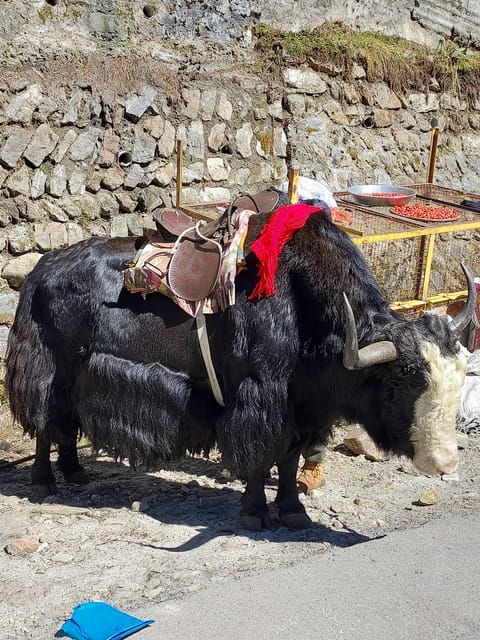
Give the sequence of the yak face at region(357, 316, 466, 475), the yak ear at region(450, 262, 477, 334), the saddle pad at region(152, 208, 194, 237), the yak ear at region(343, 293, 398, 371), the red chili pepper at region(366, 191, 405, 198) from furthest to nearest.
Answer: the red chili pepper at region(366, 191, 405, 198), the saddle pad at region(152, 208, 194, 237), the yak ear at region(450, 262, 477, 334), the yak face at region(357, 316, 466, 475), the yak ear at region(343, 293, 398, 371)

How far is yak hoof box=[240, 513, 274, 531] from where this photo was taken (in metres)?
3.71

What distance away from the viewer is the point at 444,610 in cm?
285

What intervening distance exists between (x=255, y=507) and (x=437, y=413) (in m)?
0.97

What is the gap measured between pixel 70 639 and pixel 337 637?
87 centimetres

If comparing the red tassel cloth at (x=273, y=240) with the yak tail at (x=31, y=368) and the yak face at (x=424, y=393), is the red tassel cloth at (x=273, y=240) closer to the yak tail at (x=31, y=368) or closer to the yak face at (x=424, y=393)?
the yak face at (x=424, y=393)

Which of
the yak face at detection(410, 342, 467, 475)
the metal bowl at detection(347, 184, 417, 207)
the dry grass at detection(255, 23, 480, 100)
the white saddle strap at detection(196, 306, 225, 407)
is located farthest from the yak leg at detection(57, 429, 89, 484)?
the dry grass at detection(255, 23, 480, 100)

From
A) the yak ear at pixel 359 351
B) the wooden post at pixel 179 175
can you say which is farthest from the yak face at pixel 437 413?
the wooden post at pixel 179 175

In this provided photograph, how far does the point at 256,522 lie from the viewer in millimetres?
3713

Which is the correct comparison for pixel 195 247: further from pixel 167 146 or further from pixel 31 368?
pixel 167 146

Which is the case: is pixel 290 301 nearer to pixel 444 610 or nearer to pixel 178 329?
pixel 178 329

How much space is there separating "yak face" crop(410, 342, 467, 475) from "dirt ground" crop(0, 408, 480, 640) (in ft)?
2.02

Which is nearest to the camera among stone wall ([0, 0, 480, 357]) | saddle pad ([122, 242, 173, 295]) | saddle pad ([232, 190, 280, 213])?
saddle pad ([122, 242, 173, 295])

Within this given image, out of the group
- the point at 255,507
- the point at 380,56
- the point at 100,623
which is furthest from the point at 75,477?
the point at 380,56

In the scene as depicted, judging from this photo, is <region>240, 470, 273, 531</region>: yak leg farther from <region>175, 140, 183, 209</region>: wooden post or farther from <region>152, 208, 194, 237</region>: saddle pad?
<region>175, 140, 183, 209</region>: wooden post
